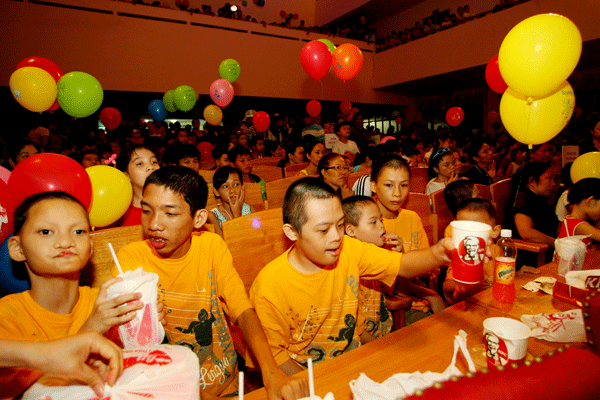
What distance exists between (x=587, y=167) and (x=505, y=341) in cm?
349

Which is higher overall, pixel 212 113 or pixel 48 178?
pixel 212 113

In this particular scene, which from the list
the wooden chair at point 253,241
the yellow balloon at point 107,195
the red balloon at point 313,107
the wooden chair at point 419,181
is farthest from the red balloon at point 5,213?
the red balloon at point 313,107

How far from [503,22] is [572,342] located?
1076 cm

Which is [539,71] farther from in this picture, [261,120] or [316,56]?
[261,120]

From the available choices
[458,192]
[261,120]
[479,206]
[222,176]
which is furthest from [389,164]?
[261,120]

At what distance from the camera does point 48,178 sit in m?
2.04

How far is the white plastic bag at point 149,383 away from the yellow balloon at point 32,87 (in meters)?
4.51

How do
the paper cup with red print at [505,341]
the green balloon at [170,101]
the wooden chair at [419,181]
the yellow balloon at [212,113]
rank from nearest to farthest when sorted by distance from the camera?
the paper cup with red print at [505,341] → the wooden chair at [419,181] → the green balloon at [170,101] → the yellow balloon at [212,113]

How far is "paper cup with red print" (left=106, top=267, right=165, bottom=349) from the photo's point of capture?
0.93 meters

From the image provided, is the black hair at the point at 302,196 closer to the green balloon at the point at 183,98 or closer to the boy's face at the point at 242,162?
the boy's face at the point at 242,162

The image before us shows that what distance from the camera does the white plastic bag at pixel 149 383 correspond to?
0.67 m

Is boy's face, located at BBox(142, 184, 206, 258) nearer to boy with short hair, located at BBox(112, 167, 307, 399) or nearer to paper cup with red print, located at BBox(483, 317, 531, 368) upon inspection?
boy with short hair, located at BBox(112, 167, 307, 399)

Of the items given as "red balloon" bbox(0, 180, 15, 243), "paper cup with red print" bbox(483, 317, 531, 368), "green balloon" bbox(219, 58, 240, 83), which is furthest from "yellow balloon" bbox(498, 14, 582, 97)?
"green balloon" bbox(219, 58, 240, 83)

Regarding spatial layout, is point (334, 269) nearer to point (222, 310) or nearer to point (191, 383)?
point (222, 310)
